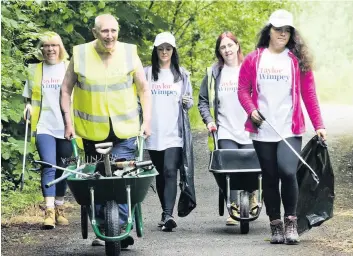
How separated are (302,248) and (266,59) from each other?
5.29 ft

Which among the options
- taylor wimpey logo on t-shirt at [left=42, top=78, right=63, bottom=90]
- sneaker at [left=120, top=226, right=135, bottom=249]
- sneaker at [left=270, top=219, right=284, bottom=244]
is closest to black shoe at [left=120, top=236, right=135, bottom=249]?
sneaker at [left=120, top=226, right=135, bottom=249]

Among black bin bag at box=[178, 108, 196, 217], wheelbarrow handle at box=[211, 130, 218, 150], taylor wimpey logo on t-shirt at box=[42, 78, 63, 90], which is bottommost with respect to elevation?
black bin bag at box=[178, 108, 196, 217]

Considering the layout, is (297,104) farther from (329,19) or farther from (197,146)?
(329,19)

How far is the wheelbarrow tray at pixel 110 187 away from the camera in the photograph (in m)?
6.98

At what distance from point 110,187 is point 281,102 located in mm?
1795

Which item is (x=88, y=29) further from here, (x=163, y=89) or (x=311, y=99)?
(x=311, y=99)

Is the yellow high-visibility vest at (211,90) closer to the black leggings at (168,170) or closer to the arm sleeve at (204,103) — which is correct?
the arm sleeve at (204,103)

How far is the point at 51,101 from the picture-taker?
9.88m

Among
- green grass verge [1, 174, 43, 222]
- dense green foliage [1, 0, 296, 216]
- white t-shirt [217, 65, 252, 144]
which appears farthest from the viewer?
green grass verge [1, 174, 43, 222]

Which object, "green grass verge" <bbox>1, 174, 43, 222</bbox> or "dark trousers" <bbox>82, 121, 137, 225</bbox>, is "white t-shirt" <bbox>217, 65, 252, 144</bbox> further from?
"green grass verge" <bbox>1, 174, 43, 222</bbox>

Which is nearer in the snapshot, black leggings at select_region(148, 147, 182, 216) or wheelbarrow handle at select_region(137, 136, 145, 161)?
wheelbarrow handle at select_region(137, 136, 145, 161)

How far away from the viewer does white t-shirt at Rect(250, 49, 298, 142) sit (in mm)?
7957

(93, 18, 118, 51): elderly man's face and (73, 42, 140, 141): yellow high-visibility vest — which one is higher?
(93, 18, 118, 51): elderly man's face

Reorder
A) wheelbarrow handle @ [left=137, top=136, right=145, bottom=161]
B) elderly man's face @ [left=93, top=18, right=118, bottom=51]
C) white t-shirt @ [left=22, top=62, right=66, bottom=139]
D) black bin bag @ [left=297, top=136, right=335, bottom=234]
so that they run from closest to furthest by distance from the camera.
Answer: wheelbarrow handle @ [left=137, top=136, right=145, bottom=161] → elderly man's face @ [left=93, top=18, right=118, bottom=51] → black bin bag @ [left=297, top=136, right=335, bottom=234] → white t-shirt @ [left=22, top=62, right=66, bottom=139]
